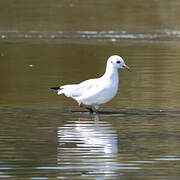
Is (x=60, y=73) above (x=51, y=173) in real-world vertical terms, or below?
above

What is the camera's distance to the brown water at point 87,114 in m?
8.23

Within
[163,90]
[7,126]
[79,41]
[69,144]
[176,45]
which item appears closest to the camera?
[69,144]

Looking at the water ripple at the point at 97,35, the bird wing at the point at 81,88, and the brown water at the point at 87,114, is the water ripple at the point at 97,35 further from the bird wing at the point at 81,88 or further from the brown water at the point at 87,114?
the bird wing at the point at 81,88

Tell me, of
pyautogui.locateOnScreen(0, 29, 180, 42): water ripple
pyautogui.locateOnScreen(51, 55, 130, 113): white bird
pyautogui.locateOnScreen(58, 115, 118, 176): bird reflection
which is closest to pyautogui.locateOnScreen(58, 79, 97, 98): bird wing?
pyautogui.locateOnScreen(51, 55, 130, 113): white bird

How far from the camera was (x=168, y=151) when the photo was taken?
895 cm

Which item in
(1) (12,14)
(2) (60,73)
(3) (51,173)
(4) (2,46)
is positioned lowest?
(3) (51,173)

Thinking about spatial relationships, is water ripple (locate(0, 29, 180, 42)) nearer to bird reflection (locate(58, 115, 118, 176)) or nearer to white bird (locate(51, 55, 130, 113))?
white bird (locate(51, 55, 130, 113))

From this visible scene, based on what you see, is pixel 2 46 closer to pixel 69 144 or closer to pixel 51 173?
pixel 69 144

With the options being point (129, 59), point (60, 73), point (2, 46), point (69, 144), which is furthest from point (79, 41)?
point (69, 144)

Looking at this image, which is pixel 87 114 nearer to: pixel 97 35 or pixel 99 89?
pixel 99 89

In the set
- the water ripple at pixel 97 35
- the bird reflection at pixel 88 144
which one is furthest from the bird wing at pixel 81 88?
the water ripple at pixel 97 35

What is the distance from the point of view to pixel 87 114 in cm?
1219

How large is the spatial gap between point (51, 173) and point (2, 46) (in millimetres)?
16759

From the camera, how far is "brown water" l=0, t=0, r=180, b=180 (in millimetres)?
8234
